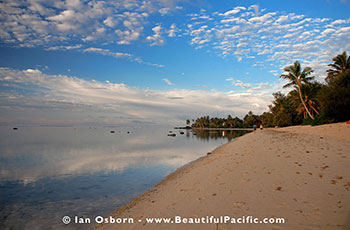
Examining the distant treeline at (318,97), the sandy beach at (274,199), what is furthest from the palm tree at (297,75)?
the sandy beach at (274,199)

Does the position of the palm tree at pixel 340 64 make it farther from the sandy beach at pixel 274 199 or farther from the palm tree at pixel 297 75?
the sandy beach at pixel 274 199

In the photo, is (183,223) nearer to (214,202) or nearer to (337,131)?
(214,202)

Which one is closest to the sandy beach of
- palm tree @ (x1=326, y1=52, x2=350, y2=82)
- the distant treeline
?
the distant treeline

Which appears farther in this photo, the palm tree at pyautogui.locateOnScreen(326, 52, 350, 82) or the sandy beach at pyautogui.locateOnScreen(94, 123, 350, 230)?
the palm tree at pyautogui.locateOnScreen(326, 52, 350, 82)

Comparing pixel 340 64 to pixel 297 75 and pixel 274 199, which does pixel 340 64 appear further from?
pixel 274 199

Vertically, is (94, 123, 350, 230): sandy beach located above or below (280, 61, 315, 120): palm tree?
below

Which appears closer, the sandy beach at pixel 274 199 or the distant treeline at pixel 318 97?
the sandy beach at pixel 274 199

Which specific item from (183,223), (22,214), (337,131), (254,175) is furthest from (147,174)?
(337,131)

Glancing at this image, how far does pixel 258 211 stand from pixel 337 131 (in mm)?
25847

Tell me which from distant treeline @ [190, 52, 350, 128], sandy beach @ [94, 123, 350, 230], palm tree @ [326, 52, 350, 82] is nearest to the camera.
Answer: sandy beach @ [94, 123, 350, 230]

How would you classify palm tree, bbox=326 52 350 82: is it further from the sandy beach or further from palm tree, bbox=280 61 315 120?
the sandy beach

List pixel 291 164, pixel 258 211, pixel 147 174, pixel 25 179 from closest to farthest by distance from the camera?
pixel 258 211, pixel 291 164, pixel 25 179, pixel 147 174

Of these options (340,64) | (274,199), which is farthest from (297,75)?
(274,199)

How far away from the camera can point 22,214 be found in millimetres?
8258
